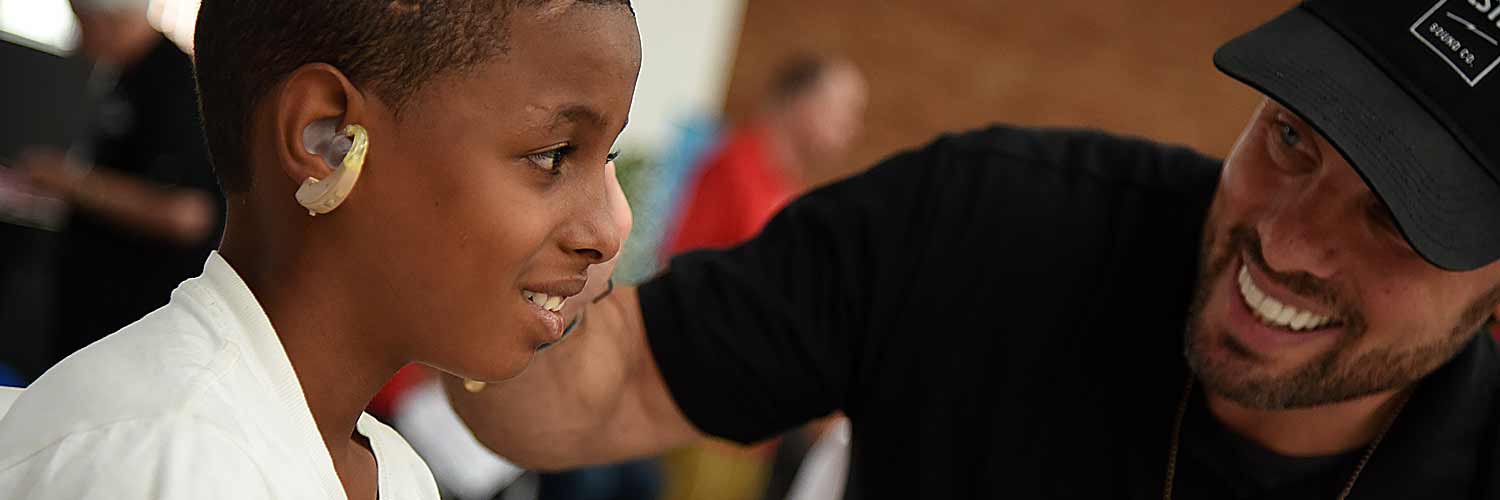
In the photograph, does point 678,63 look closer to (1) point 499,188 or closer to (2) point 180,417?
(1) point 499,188

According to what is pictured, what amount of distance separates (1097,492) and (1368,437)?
0.97ft

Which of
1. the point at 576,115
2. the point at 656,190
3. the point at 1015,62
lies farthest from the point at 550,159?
the point at 1015,62

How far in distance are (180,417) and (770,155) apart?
3762 millimetres

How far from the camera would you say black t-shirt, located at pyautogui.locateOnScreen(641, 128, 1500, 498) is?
1.58 m

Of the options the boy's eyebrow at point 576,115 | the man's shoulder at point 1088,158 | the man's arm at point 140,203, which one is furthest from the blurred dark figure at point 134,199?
the boy's eyebrow at point 576,115

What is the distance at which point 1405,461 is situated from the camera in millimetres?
1505

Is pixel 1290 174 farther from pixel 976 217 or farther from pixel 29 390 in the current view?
pixel 29 390

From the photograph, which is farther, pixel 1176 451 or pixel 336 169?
pixel 1176 451

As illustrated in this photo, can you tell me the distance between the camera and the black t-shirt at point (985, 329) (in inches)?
62.1

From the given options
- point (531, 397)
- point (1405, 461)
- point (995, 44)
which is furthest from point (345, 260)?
point (995, 44)

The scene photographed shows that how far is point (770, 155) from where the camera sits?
4520 mm

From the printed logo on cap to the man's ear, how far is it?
98 cm

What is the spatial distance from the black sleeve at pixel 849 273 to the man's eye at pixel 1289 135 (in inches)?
9.3

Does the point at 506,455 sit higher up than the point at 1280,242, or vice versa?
the point at 1280,242
